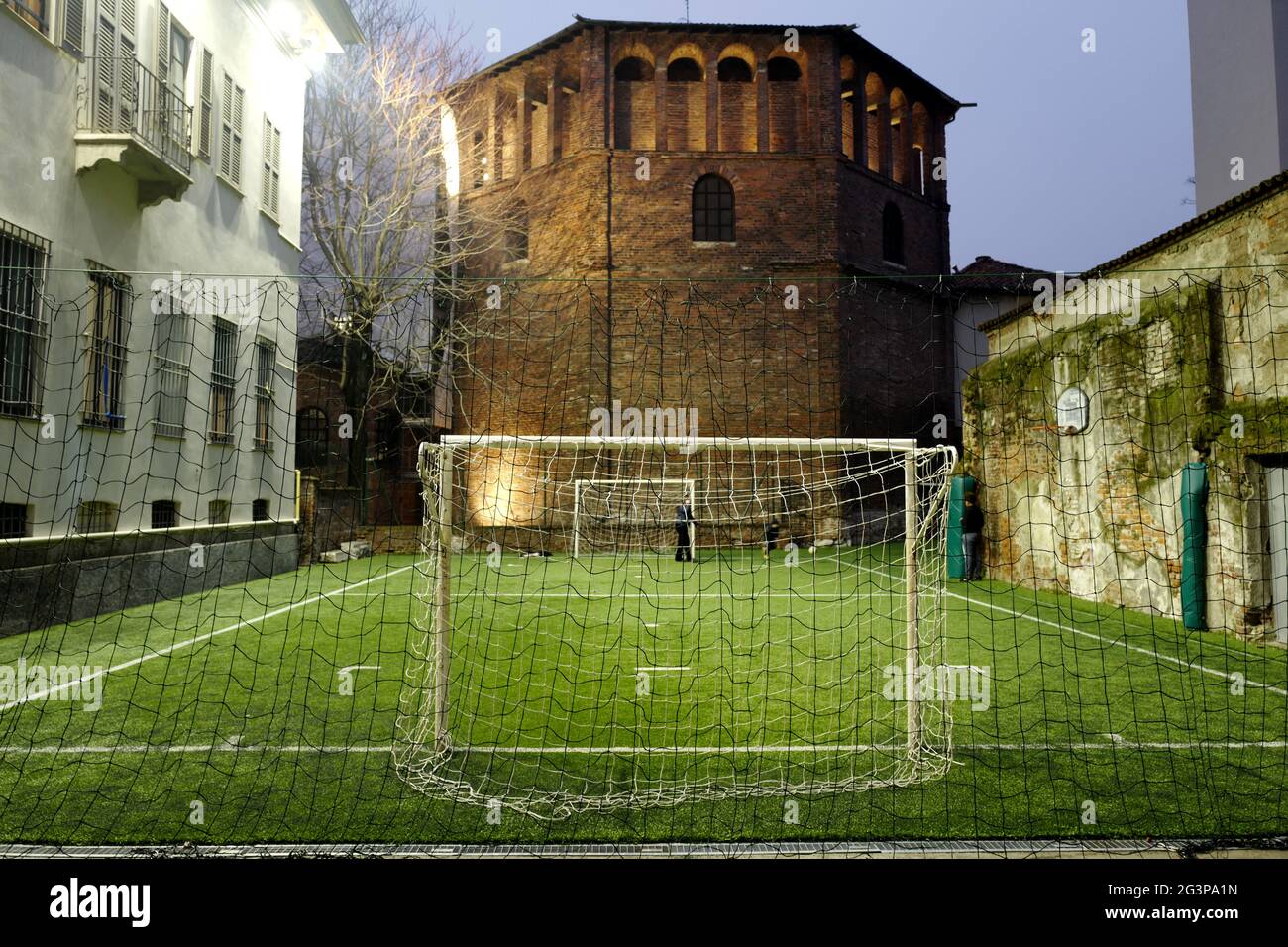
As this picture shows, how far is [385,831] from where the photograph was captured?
407 cm

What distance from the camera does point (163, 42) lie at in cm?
1180

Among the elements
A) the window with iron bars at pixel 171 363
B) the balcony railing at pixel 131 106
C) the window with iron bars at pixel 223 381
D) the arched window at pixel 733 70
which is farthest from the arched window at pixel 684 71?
the window with iron bars at pixel 171 363

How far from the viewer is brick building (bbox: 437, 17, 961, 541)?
21.9 meters

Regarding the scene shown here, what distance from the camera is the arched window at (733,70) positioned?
918 inches

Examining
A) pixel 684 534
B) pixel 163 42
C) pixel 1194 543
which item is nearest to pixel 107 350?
pixel 163 42

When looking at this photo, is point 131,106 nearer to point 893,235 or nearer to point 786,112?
point 786,112

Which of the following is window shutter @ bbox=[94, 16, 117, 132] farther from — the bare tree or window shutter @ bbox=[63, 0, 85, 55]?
the bare tree

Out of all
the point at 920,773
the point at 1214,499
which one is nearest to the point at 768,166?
the point at 1214,499

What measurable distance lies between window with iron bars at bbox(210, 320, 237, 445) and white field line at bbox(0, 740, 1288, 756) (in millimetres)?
8772

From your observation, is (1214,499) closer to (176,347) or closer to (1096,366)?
(1096,366)

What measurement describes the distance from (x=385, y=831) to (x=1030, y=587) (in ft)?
42.0

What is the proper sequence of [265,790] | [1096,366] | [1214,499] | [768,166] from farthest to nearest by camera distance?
[768,166] < [1096,366] < [1214,499] < [265,790]

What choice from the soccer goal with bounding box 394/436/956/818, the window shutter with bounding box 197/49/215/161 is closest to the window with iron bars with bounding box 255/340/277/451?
the window shutter with bounding box 197/49/215/161
